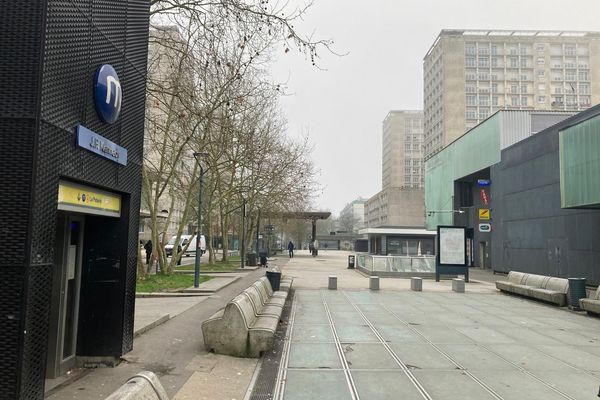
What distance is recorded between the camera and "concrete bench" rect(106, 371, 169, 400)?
2.78 metres

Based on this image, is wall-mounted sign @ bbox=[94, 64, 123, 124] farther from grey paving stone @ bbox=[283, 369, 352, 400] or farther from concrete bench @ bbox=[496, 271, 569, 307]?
concrete bench @ bbox=[496, 271, 569, 307]

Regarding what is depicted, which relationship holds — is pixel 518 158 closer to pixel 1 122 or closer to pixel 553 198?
pixel 553 198

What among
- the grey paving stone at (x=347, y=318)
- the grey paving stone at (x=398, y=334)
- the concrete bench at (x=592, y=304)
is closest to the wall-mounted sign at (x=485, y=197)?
the concrete bench at (x=592, y=304)

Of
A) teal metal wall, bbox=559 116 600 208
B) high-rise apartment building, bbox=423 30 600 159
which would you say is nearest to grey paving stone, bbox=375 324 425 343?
teal metal wall, bbox=559 116 600 208

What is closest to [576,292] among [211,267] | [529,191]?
[529,191]

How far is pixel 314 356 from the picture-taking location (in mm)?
7629

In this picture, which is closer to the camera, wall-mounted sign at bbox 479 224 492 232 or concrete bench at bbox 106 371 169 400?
concrete bench at bbox 106 371 169 400

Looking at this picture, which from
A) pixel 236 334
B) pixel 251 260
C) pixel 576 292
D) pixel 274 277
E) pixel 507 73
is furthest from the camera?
pixel 507 73

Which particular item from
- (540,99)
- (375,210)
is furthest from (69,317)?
(375,210)

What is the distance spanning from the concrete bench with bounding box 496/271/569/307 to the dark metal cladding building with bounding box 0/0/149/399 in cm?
1362

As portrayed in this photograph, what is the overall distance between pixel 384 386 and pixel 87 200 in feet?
14.5

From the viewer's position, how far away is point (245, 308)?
8023 millimetres

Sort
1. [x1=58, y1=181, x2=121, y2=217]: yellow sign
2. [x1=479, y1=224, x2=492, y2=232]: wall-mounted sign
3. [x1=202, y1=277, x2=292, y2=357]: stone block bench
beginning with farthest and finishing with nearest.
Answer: [x1=479, y1=224, x2=492, y2=232]: wall-mounted sign < [x1=202, y1=277, x2=292, y2=357]: stone block bench < [x1=58, y1=181, x2=121, y2=217]: yellow sign

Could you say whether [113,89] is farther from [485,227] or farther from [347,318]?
[485,227]
